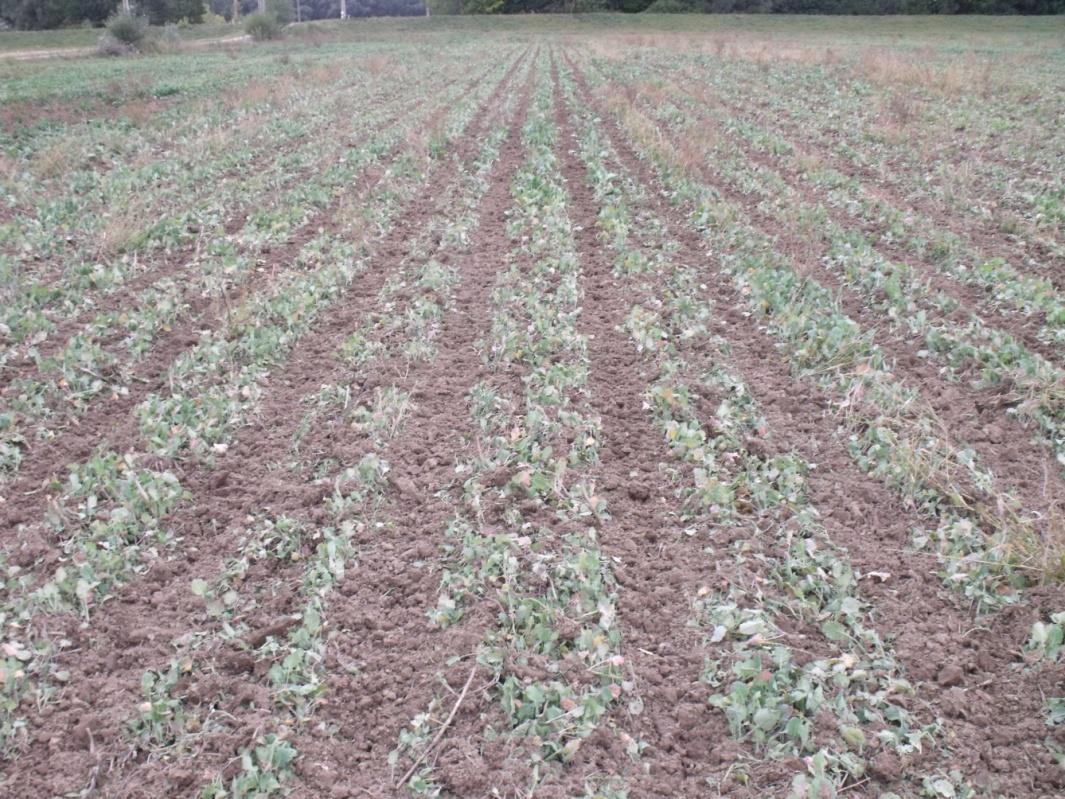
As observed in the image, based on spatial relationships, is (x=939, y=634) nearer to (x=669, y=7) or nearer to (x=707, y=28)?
(x=707, y=28)

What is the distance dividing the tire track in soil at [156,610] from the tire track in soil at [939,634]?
296 centimetres

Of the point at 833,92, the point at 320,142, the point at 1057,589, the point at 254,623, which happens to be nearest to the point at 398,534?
the point at 254,623

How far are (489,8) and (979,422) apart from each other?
77.1 metres

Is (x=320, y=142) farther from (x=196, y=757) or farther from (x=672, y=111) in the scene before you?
(x=196, y=757)

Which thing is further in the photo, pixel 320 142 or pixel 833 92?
pixel 833 92

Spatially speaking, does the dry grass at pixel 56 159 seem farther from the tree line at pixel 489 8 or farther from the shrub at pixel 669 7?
the shrub at pixel 669 7

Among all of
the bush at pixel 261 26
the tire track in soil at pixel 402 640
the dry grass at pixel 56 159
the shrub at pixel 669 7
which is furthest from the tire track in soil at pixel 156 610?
the shrub at pixel 669 7

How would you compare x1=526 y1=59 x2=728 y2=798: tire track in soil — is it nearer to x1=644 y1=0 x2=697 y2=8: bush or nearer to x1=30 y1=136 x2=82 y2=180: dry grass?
x1=30 y1=136 x2=82 y2=180: dry grass

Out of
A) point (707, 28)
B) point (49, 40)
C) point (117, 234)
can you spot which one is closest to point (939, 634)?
point (117, 234)

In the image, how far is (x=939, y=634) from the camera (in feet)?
11.5

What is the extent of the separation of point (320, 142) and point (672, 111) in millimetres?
7582

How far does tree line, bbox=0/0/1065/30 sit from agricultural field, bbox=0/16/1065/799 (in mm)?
47290

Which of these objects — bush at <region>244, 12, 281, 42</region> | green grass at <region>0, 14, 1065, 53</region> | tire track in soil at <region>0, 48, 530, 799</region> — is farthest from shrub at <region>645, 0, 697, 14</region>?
tire track in soil at <region>0, 48, 530, 799</region>

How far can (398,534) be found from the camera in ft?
13.7
